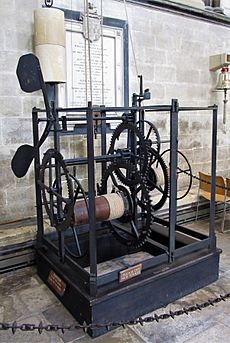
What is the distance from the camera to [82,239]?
2.89 m

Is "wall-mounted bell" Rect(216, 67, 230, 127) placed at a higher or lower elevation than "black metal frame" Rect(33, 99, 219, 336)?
higher

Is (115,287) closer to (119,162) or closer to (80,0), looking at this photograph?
(119,162)

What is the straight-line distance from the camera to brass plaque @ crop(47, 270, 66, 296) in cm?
228

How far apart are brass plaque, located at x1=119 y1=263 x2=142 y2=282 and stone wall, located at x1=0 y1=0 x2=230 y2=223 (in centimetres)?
141

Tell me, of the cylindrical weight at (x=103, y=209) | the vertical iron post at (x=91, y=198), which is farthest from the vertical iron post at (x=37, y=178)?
the vertical iron post at (x=91, y=198)

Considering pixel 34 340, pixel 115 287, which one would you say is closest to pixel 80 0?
pixel 115 287

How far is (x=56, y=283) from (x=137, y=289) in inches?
22.9

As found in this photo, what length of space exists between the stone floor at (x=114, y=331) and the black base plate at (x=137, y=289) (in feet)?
0.20

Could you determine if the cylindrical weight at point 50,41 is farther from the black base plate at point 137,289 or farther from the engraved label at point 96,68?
the black base plate at point 137,289

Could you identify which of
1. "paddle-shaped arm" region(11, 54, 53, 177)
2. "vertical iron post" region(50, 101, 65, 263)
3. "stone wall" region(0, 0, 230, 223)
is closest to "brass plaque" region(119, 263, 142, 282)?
"vertical iron post" region(50, 101, 65, 263)

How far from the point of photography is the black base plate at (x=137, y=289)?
2.04 meters

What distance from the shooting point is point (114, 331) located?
208 centimetres

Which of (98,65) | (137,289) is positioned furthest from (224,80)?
(137,289)

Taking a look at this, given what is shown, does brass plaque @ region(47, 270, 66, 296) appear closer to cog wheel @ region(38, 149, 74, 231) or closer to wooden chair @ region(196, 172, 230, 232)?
cog wheel @ region(38, 149, 74, 231)
